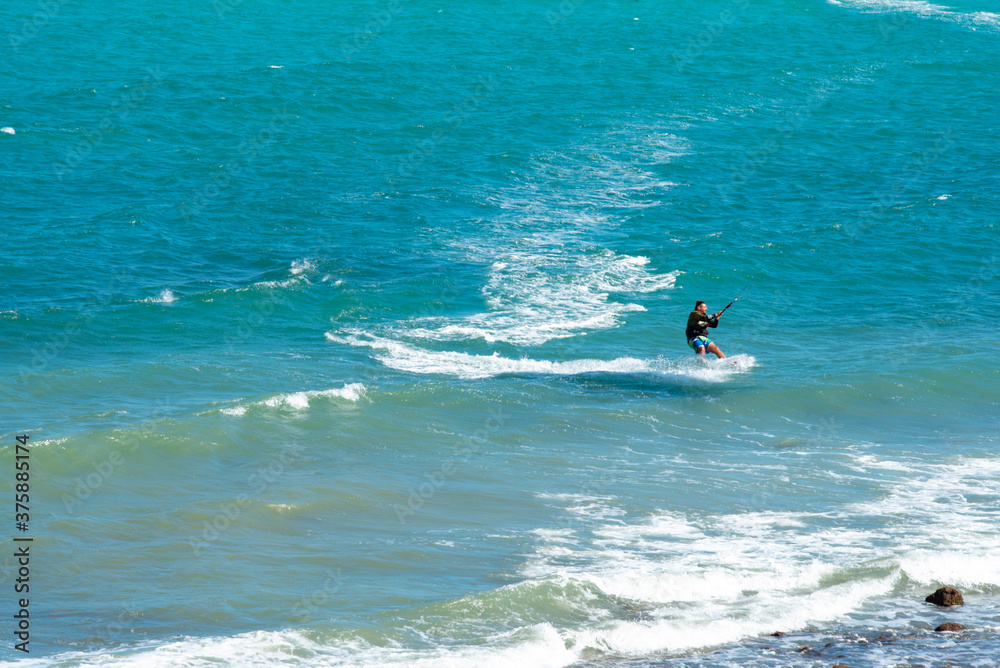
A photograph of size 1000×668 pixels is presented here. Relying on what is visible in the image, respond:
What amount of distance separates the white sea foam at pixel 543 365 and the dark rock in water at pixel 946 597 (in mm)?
9909

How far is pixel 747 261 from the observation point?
→ 100.0 feet

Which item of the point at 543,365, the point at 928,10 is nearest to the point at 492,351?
the point at 543,365

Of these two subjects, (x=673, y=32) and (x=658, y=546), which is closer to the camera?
(x=658, y=546)

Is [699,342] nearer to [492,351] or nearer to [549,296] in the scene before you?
[492,351]

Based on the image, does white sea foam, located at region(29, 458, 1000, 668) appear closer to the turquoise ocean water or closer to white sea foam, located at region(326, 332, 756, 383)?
the turquoise ocean water

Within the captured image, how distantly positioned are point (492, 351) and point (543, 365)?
1470 millimetres

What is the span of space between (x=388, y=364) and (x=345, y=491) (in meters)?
Answer: 7.13

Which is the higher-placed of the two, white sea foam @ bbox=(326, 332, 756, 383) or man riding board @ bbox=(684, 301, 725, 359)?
man riding board @ bbox=(684, 301, 725, 359)

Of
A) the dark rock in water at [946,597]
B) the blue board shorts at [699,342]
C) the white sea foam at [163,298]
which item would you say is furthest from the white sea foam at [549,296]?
the dark rock in water at [946,597]

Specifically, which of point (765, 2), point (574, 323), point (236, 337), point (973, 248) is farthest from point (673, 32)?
point (236, 337)

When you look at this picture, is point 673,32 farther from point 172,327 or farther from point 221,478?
point 221,478

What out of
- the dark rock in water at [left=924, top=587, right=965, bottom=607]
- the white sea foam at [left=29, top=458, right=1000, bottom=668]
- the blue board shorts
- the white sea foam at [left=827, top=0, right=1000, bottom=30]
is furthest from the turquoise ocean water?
the white sea foam at [left=827, top=0, right=1000, bottom=30]

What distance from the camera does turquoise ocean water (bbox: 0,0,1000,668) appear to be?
483 inches

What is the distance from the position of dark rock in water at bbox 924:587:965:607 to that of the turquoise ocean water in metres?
0.23
